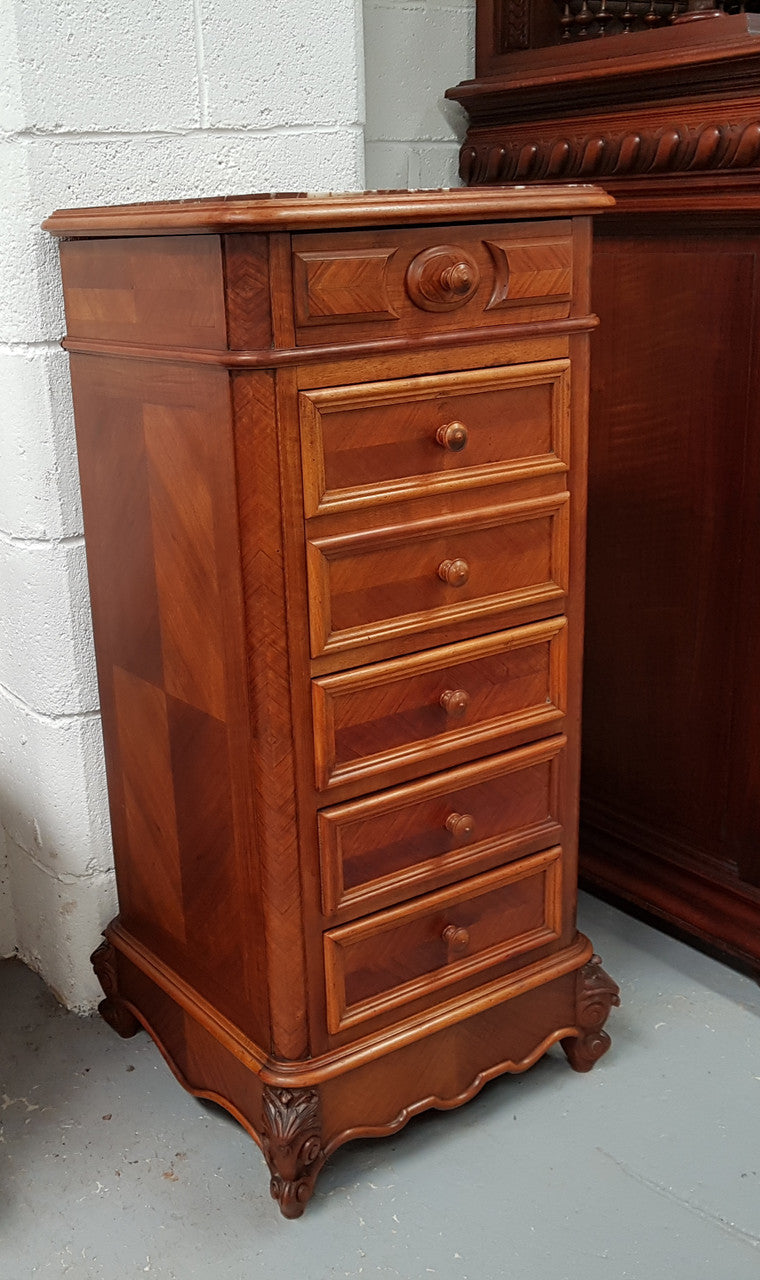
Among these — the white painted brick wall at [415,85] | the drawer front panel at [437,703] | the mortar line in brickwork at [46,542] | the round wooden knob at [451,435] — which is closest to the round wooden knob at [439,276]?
the round wooden knob at [451,435]

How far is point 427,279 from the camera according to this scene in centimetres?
145

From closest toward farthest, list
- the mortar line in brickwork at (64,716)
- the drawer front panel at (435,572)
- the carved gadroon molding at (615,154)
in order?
the drawer front panel at (435,572) < the carved gadroon molding at (615,154) < the mortar line in brickwork at (64,716)

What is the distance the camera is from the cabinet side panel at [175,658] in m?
1.47

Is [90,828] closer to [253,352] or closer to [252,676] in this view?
[252,676]

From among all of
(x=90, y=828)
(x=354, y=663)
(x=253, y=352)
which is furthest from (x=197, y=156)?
(x=90, y=828)

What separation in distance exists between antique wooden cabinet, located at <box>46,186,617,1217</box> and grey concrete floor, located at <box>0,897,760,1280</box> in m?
0.07

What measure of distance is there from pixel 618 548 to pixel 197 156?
0.95 m

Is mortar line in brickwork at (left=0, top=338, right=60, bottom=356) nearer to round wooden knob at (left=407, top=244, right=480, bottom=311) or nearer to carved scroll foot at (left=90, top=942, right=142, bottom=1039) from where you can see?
round wooden knob at (left=407, top=244, right=480, bottom=311)

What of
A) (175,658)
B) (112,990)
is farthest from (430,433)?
(112,990)

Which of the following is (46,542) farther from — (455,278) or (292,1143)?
(292,1143)

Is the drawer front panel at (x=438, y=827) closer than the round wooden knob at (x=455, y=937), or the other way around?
the drawer front panel at (x=438, y=827)

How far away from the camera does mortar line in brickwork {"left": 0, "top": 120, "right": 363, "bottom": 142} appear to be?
1.71 meters

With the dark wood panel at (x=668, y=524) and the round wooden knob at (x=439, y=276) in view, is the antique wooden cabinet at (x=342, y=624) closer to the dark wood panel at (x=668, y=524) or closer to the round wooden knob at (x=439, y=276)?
the round wooden knob at (x=439, y=276)

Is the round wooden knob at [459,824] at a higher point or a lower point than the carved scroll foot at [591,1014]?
higher
